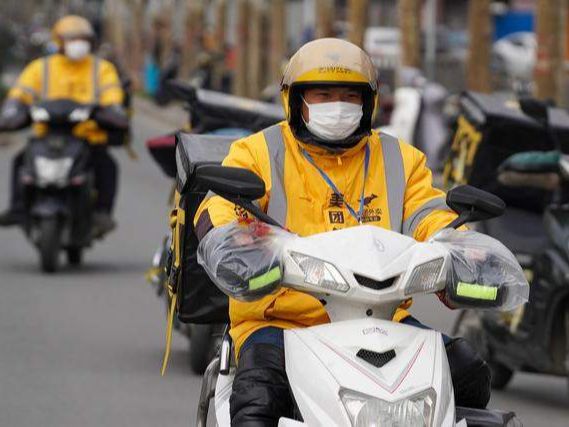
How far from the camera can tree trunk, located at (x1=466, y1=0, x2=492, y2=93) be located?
2906 centimetres

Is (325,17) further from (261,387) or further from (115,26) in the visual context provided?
(115,26)

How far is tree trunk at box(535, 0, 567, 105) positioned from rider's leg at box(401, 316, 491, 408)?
18317 millimetres

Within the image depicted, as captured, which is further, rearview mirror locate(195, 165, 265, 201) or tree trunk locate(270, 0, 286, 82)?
tree trunk locate(270, 0, 286, 82)

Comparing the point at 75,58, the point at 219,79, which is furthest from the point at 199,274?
the point at 219,79

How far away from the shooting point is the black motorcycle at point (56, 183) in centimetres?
1561

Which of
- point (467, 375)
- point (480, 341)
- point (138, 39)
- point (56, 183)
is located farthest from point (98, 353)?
point (138, 39)

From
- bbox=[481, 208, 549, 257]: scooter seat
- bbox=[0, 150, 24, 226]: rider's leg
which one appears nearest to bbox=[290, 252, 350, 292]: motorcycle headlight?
bbox=[481, 208, 549, 257]: scooter seat

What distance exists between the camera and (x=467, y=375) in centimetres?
571

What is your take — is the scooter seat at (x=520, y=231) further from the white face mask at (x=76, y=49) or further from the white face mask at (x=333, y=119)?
the white face mask at (x=76, y=49)

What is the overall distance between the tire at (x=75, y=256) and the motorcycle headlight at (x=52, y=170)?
1.06 m

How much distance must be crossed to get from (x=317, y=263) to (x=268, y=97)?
21.8 m

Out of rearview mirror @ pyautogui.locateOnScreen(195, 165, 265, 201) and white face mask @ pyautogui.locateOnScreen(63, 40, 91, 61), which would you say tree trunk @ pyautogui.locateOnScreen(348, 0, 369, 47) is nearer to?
white face mask @ pyautogui.locateOnScreen(63, 40, 91, 61)

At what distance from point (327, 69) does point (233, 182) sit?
0.75 m

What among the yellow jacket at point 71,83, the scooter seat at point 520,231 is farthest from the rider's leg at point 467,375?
the yellow jacket at point 71,83
